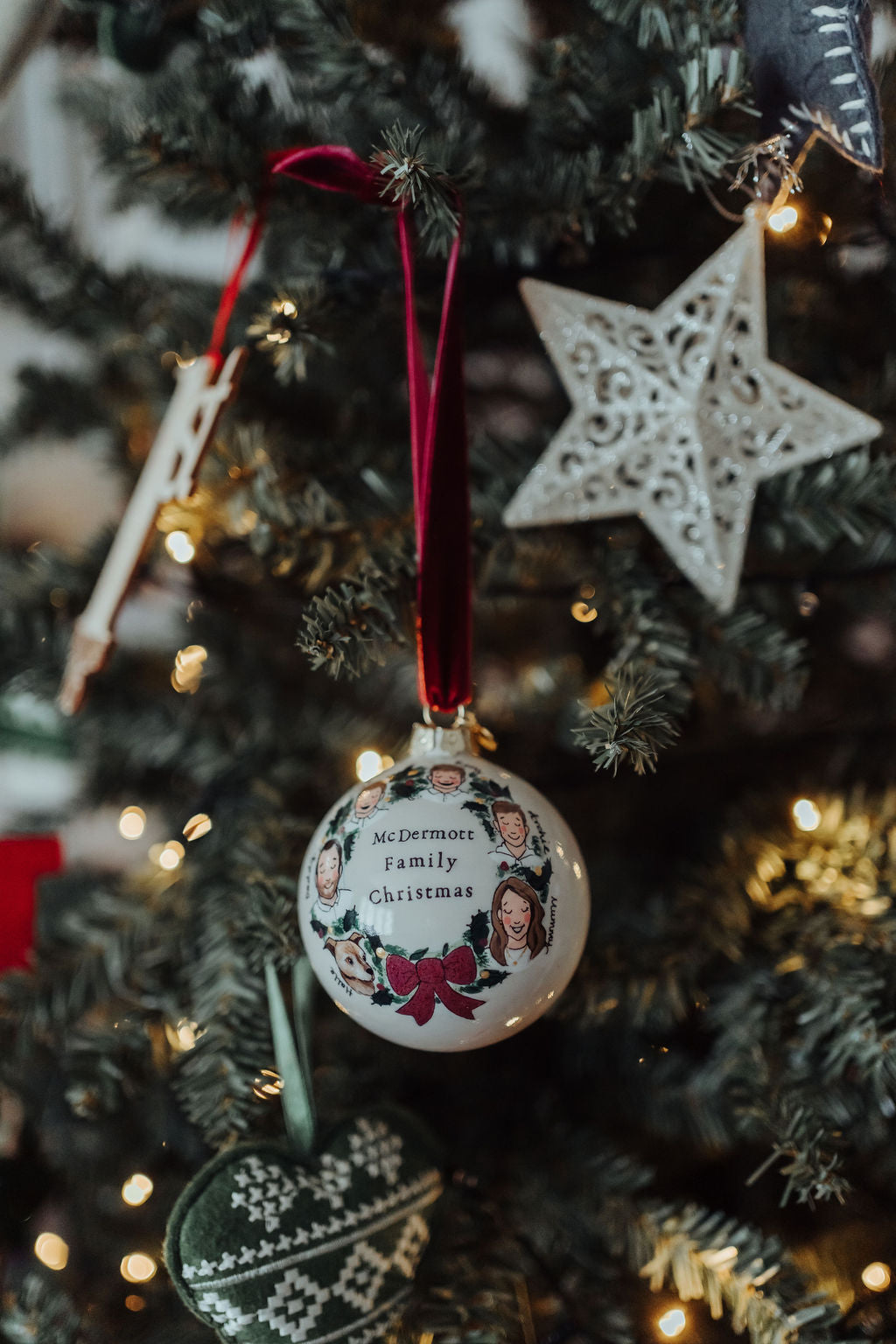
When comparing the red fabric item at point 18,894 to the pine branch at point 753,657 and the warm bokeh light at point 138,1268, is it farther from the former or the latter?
the pine branch at point 753,657

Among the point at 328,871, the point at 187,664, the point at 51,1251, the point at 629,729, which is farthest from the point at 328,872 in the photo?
the point at 51,1251

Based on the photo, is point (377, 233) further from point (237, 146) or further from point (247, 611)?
point (247, 611)

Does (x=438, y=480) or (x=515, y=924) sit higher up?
(x=438, y=480)

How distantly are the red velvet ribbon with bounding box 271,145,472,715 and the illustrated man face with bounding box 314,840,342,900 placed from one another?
84mm

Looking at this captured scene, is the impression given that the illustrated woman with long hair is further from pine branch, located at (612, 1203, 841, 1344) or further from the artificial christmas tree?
pine branch, located at (612, 1203, 841, 1344)

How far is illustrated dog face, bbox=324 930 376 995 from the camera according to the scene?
358 millimetres

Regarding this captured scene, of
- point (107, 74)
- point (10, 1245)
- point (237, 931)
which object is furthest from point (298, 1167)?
point (107, 74)

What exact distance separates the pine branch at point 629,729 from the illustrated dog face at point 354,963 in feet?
0.40

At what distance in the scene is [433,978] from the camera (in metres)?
0.35

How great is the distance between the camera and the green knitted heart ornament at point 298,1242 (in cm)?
37

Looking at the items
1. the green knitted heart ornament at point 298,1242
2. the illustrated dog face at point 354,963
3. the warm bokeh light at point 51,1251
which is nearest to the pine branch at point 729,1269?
the green knitted heart ornament at point 298,1242

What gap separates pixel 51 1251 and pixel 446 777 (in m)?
0.40

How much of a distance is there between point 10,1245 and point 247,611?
0.43 meters

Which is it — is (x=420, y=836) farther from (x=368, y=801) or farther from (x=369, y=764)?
(x=369, y=764)
